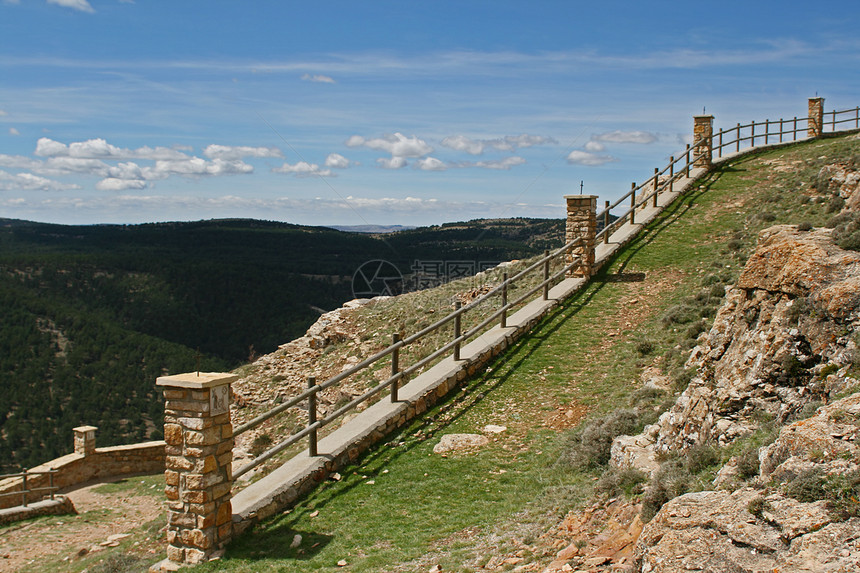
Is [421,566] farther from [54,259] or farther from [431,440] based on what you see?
[54,259]

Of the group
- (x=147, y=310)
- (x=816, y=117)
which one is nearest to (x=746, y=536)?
(x=816, y=117)

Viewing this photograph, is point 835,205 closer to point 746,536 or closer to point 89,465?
point 746,536

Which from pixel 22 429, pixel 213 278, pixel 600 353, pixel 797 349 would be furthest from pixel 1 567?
pixel 213 278

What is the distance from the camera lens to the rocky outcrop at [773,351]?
187 inches

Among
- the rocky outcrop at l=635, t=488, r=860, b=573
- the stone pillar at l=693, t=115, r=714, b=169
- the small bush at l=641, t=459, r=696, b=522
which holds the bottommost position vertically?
the small bush at l=641, t=459, r=696, b=522

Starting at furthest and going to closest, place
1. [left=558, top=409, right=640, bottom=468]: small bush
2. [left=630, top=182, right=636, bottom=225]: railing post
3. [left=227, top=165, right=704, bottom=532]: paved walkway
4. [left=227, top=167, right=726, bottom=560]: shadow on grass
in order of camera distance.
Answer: [left=630, top=182, right=636, bottom=225]: railing post → [left=227, top=165, right=704, bottom=532]: paved walkway → [left=558, top=409, right=640, bottom=468]: small bush → [left=227, top=167, right=726, bottom=560]: shadow on grass

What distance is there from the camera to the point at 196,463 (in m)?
6.14

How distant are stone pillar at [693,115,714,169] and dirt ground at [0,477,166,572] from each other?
22.3 metres

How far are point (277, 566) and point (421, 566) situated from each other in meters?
1.53

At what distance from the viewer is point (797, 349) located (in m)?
4.97

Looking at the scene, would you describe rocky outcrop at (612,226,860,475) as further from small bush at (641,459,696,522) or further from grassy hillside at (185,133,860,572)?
small bush at (641,459,696,522)

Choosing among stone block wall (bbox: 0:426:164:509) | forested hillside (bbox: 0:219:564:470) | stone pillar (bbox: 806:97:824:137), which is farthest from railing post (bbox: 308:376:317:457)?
forested hillside (bbox: 0:219:564:470)

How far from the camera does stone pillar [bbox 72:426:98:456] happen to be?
20.1 m

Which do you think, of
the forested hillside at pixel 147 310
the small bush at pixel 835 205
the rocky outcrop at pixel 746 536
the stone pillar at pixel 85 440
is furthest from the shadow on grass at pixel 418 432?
the forested hillside at pixel 147 310
